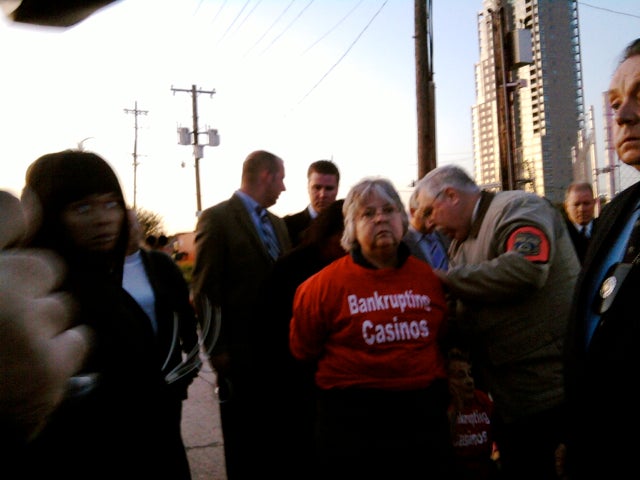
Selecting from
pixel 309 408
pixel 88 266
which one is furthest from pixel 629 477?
pixel 309 408

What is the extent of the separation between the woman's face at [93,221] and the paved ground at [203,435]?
236 cm

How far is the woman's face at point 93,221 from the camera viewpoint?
1.55 meters

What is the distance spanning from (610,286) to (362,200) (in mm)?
1602

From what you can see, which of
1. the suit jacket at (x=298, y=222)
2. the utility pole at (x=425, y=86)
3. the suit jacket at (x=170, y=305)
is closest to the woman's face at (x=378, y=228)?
the suit jacket at (x=170, y=305)

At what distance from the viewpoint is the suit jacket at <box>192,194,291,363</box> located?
12.6 ft

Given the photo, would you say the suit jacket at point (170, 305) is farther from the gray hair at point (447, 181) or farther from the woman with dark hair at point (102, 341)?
the gray hair at point (447, 181)

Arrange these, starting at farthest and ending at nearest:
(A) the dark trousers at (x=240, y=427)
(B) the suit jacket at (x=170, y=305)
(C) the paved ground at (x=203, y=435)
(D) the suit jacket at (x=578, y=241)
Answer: (D) the suit jacket at (x=578, y=241) → (C) the paved ground at (x=203, y=435) → (A) the dark trousers at (x=240, y=427) → (B) the suit jacket at (x=170, y=305)

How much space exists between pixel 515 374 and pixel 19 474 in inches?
88.5

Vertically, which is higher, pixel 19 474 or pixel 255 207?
pixel 255 207

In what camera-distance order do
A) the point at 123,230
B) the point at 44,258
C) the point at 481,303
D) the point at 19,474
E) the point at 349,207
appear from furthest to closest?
the point at 349,207
the point at 481,303
the point at 123,230
the point at 19,474
the point at 44,258

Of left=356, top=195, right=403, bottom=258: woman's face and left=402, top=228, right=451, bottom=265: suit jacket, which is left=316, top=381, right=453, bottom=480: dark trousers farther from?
left=402, top=228, right=451, bottom=265: suit jacket

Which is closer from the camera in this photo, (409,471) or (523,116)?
(409,471)

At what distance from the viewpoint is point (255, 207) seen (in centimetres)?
425

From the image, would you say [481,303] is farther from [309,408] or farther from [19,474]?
[19,474]
